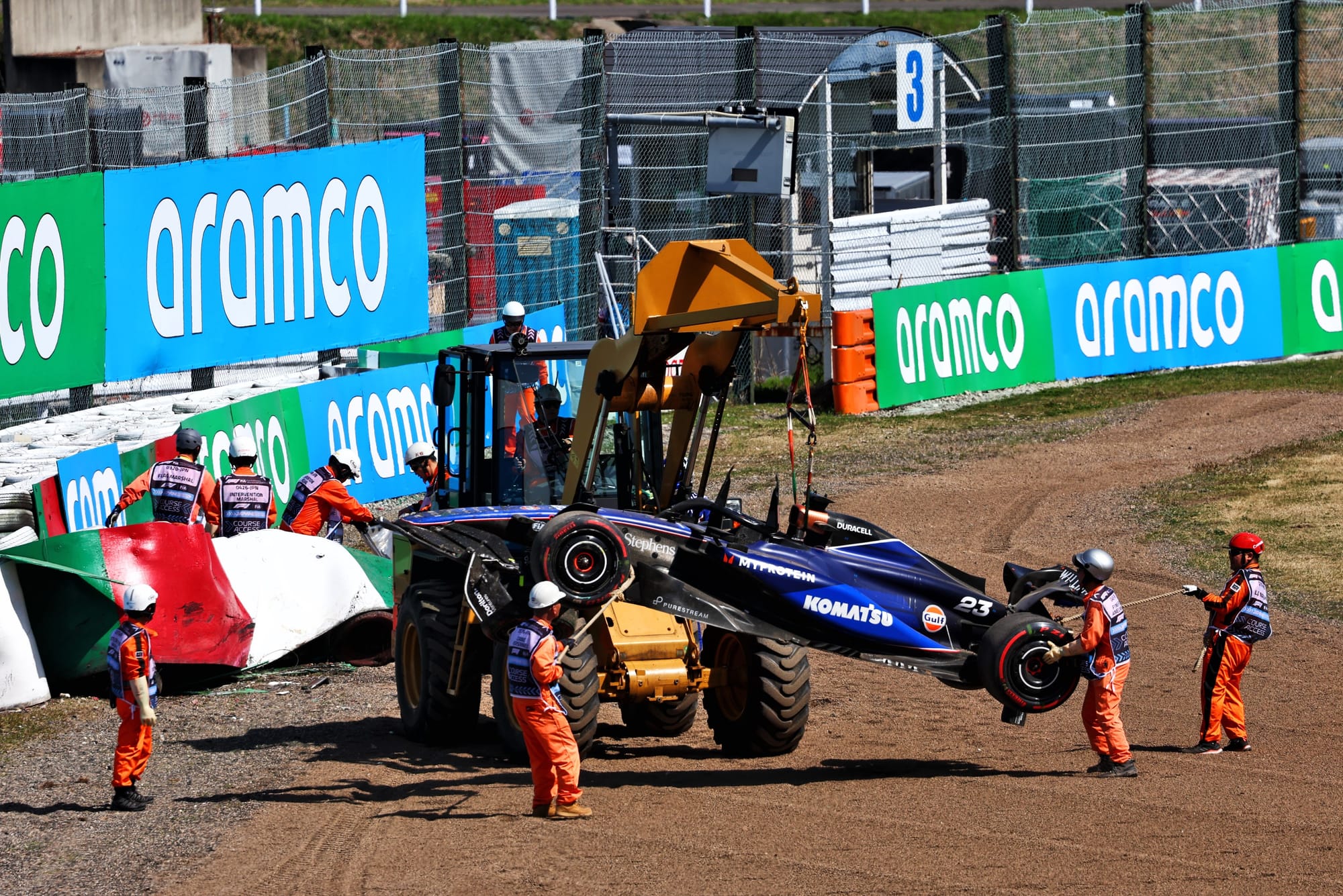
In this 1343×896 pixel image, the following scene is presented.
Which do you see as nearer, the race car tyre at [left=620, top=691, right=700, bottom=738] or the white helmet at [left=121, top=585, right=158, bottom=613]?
the white helmet at [left=121, top=585, right=158, bottom=613]

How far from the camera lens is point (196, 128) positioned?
58.4 ft

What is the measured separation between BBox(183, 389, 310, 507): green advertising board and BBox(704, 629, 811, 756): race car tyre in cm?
662

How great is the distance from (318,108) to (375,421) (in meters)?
4.34

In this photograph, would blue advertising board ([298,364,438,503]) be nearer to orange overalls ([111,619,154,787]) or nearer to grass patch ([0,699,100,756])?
grass patch ([0,699,100,756])

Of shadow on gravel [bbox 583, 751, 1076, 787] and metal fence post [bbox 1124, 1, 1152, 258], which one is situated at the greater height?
metal fence post [bbox 1124, 1, 1152, 258]

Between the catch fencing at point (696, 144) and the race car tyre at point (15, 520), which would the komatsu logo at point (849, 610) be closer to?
the race car tyre at point (15, 520)

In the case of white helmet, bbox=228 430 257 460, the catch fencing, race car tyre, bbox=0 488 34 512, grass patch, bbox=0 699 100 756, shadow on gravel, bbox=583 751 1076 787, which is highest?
the catch fencing

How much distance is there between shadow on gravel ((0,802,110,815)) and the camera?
9211 mm

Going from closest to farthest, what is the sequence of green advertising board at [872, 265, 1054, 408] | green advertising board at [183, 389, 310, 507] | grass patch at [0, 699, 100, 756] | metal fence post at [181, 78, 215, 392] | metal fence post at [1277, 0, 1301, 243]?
grass patch at [0, 699, 100, 756], green advertising board at [183, 389, 310, 507], metal fence post at [181, 78, 215, 392], green advertising board at [872, 265, 1054, 408], metal fence post at [1277, 0, 1301, 243]

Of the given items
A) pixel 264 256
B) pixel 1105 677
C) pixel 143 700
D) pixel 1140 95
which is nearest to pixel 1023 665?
pixel 1105 677

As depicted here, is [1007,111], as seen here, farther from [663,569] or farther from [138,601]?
[138,601]

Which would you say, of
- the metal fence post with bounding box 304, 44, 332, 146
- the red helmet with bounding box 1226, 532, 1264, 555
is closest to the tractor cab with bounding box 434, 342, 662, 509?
the red helmet with bounding box 1226, 532, 1264, 555

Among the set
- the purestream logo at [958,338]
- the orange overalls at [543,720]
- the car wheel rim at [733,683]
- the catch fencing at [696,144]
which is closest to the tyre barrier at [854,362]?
the purestream logo at [958,338]

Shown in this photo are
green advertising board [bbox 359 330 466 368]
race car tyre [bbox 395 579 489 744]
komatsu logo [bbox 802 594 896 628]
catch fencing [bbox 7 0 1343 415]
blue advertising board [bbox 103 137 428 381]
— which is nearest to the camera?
komatsu logo [bbox 802 594 896 628]
